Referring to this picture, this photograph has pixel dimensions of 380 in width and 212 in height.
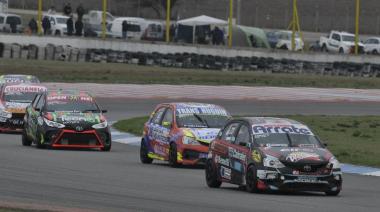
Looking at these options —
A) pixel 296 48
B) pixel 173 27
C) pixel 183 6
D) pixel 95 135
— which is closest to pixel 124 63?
pixel 173 27

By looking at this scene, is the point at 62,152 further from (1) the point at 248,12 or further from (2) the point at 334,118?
(1) the point at 248,12

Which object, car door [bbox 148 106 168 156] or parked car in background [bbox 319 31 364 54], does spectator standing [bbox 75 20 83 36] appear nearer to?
parked car in background [bbox 319 31 364 54]

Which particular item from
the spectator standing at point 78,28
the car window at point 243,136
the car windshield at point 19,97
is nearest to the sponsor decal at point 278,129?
the car window at point 243,136

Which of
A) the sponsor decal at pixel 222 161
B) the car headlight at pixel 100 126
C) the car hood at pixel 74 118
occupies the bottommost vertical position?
the car headlight at pixel 100 126

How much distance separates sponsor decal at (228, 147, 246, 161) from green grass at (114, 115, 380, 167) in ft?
18.2

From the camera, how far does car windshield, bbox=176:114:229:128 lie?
851 inches

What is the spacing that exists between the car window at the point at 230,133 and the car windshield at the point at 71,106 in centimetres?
849

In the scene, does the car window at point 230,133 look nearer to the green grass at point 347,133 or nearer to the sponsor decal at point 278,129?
the sponsor decal at point 278,129

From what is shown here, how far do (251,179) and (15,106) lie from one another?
14.9 m

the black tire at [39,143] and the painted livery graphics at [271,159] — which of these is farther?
the black tire at [39,143]

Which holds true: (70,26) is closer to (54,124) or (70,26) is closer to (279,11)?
(279,11)

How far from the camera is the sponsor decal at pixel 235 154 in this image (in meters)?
16.4

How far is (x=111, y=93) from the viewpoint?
4281 cm

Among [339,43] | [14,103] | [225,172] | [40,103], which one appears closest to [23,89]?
[14,103]
